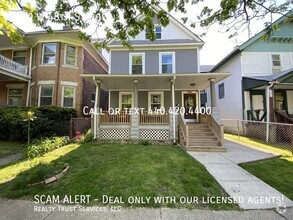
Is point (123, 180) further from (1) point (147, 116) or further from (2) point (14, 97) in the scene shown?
(2) point (14, 97)

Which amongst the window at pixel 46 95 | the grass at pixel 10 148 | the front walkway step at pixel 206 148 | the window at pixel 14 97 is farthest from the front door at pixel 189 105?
the window at pixel 14 97

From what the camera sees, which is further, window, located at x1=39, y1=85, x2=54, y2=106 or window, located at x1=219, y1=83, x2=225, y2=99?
window, located at x1=219, y1=83, x2=225, y2=99

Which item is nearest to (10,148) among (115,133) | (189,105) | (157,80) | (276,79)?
(115,133)

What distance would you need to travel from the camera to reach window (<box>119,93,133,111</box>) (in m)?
13.3

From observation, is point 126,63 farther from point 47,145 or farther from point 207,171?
point 207,171

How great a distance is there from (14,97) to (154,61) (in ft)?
36.6

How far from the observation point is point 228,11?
4594 millimetres

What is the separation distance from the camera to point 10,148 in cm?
886

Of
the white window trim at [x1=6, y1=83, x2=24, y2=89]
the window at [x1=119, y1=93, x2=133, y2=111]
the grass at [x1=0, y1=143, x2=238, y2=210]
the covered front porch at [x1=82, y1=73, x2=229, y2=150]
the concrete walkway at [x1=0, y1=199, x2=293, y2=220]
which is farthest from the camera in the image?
the white window trim at [x1=6, y1=83, x2=24, y2=89]

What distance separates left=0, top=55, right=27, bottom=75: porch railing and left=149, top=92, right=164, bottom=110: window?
31.5 feet

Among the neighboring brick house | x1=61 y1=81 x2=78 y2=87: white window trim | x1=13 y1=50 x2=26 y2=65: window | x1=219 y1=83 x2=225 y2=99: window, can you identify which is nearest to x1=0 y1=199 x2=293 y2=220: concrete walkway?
the neighboring brick house

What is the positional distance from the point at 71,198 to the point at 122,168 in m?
1.80

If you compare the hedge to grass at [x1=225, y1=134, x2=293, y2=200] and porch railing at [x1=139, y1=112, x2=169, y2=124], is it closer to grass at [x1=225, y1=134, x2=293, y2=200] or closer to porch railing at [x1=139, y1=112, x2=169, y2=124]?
porch railing at [x1=139, y1=112, x2=169, y2=124]

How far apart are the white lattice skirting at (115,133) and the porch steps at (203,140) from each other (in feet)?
12.6
